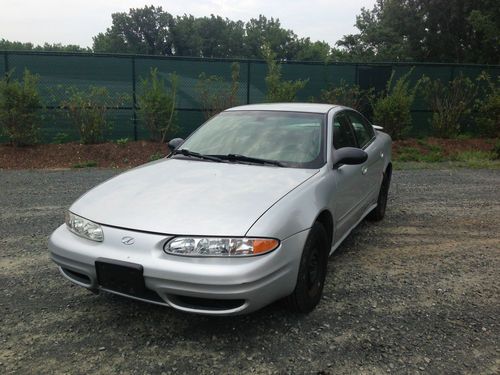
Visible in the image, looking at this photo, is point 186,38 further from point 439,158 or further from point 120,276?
point 120,276

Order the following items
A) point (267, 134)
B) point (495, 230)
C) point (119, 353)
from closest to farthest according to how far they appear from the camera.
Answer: point (119, 353) → point (267, 134) → point (495, 230)

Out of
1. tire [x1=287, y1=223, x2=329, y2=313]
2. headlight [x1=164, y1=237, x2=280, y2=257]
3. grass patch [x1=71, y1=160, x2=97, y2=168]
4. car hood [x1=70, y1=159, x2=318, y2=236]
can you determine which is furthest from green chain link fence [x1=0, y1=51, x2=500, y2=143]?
headlight [x1=164, y1=237, x2=280, y2=257]

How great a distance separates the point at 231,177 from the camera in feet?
10.4

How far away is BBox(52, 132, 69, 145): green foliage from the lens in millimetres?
9938

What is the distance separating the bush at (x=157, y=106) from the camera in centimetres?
979

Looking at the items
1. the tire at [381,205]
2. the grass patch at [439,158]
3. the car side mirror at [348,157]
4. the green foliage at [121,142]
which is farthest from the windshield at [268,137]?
the green foliage at [121,142]

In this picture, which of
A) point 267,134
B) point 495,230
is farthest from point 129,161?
point 495,230

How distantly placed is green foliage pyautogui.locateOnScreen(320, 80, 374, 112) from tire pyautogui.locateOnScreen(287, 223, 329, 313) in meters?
8.26

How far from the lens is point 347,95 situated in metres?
11.0

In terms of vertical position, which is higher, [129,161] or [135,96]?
[135,96]

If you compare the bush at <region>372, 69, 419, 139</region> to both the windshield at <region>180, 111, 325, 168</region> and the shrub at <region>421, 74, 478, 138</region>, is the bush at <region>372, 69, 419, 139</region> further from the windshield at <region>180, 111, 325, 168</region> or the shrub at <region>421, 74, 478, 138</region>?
the windshield at <region>180, 111, 325, 168</region>

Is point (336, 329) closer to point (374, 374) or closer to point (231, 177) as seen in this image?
point (374, 374)

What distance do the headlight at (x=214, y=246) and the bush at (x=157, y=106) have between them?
7.81 m

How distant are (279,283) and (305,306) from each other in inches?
18.6
